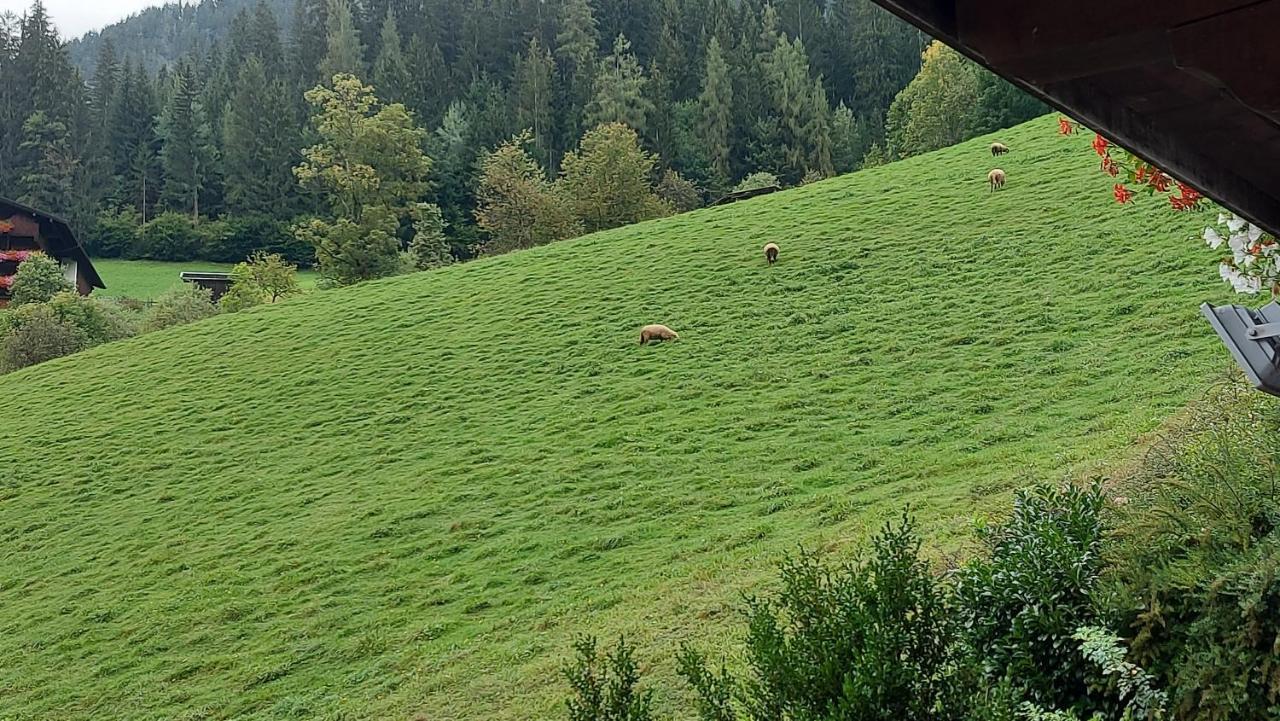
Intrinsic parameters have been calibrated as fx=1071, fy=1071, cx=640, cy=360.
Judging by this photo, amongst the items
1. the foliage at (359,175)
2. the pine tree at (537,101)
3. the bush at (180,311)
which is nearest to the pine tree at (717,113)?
the pine tree at (537,101)

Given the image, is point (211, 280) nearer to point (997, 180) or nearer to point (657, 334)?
point (657, 334)

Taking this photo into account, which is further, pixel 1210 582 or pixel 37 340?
pixel 37 340

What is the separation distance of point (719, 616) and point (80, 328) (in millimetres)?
34467

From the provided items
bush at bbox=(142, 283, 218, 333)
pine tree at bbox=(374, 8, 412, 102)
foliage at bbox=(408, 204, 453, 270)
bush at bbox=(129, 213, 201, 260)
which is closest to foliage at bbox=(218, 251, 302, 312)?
bush at bbox=(142, 283, 218, 333)

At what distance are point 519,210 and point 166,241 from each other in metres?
30.9

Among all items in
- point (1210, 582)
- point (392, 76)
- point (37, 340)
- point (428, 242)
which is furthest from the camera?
point (392, 76)

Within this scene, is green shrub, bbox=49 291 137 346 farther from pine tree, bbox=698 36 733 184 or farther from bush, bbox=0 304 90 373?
pine tree, bbox=698 36 733 184

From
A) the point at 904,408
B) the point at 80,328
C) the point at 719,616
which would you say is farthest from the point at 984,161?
the point at 80,328

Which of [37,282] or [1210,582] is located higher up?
[37,282]

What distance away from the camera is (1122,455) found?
305 inches

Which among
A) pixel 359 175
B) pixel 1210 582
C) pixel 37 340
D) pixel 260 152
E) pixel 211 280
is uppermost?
pixel 260 152

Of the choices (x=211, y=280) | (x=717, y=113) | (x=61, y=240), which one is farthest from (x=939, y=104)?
(x=61, y=240)

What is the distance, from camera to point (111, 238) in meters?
67.6

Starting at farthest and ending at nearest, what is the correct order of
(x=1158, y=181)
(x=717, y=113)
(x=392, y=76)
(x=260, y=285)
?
1. (x=392, y=76)
2. (x=717, y=113)
3. (x=260, y=285)
4. (x=1158, y=181)
